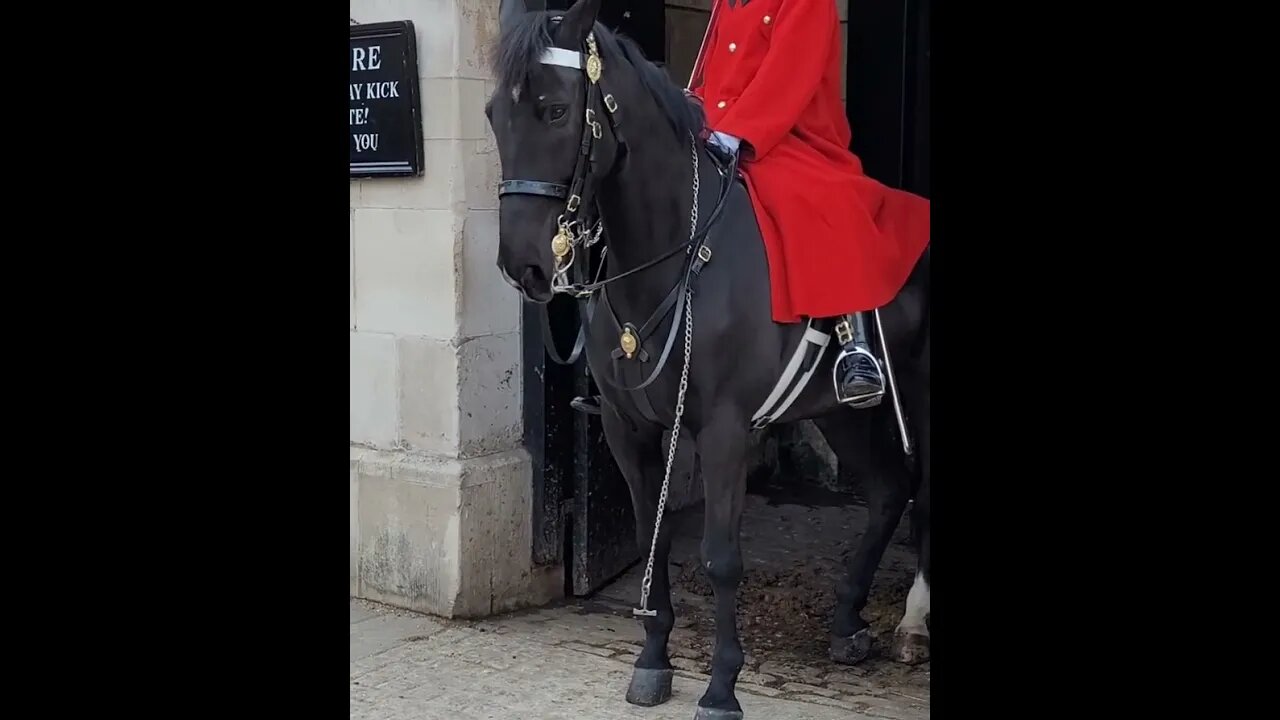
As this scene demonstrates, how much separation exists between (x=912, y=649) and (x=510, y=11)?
256cm

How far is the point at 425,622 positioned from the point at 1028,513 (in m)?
3.27

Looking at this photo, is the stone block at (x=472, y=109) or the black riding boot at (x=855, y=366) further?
the stone block at (x=472, y=109)

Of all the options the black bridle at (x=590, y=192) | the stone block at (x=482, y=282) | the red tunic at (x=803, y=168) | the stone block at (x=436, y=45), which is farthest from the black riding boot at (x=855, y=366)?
the stone block at (x=436, y=45)

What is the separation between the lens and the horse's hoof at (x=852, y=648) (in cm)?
474

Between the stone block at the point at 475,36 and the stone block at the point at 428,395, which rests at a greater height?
the stone block at the point at 475,36

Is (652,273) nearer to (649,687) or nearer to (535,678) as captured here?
(649,687)

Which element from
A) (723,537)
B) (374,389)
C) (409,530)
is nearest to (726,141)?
(723,537)

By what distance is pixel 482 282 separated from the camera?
5.09 m

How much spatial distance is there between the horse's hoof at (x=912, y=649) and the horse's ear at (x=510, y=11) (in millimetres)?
Result: 2522

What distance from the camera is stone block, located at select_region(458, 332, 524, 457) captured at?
16.7 ft

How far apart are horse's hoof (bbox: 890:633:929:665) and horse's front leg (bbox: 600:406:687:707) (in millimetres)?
884

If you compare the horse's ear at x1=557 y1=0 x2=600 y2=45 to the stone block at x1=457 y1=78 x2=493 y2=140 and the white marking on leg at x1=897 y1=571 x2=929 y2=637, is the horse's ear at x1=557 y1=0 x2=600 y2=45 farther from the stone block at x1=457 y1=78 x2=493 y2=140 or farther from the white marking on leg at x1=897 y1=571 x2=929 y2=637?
the white marking on leg at x1=897 y1=571 x2=929 y2=637

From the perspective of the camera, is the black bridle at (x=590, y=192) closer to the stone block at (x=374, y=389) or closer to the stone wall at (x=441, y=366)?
the stone wall at (x=441, y=366)
